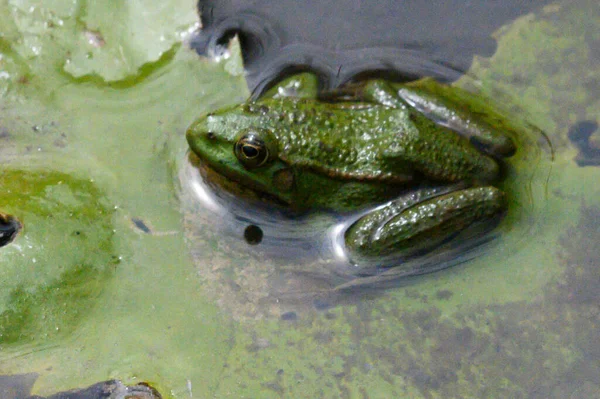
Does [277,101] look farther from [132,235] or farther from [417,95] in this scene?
[132,235]

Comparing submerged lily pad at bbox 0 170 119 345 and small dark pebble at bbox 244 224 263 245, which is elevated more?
small dark pebble at bbox 244 224 263 245

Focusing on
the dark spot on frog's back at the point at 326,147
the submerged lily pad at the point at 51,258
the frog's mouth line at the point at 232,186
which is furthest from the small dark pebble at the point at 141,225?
the dark spot on frog's back at the point at 326,147

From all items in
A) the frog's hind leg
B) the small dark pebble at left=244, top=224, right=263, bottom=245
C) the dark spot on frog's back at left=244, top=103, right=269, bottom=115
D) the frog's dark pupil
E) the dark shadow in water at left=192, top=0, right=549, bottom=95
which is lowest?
the small dark pebble at left=244, top=224, right=263, bottom=245

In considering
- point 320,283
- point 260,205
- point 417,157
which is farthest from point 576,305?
point 260,205

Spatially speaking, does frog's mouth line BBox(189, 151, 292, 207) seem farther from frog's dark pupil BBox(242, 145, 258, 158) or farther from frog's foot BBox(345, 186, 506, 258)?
frog's foot BBox(345, 186, 506, 258)

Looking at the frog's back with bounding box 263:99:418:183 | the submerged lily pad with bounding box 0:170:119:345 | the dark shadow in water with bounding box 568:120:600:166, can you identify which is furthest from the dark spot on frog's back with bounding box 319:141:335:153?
the dark shadow in water with bounding box 568:120:600:166

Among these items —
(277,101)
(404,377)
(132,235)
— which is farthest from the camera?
(277,101)
